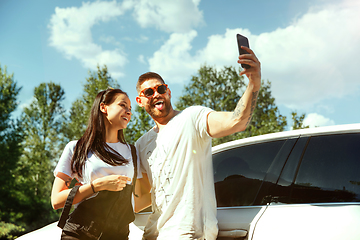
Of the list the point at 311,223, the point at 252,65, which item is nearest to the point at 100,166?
the point at 252,65

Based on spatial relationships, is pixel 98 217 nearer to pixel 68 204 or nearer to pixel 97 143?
pixel 68 204

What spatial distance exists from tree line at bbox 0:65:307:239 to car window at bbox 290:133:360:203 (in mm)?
14236

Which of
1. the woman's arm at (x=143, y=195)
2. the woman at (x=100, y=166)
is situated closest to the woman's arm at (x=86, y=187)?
the woman at (x=100, y=166)

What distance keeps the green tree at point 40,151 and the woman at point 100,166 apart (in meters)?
25.0

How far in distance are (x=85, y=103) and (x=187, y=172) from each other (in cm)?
1984

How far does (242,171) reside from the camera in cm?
236

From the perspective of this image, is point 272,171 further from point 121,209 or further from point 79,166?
point 79,166

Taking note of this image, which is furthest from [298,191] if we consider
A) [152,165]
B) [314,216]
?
[152,165]

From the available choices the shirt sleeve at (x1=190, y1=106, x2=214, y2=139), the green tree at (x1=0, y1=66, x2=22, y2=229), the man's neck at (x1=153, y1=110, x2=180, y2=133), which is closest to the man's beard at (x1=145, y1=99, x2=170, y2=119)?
the man's neck at (x1=153, y1=110, x2=180, y2=133)

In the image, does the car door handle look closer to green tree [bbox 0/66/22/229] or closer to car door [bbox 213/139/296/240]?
car door [bbox 213/139/296/240]

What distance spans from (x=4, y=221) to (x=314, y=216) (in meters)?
23.8

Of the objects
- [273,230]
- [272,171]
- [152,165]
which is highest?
[152,165]

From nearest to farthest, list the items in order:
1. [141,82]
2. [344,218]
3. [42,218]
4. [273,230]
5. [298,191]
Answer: [344,218], [273,230], [298,191], [141,82], [42,218]

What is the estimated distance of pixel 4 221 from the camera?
2055cm
